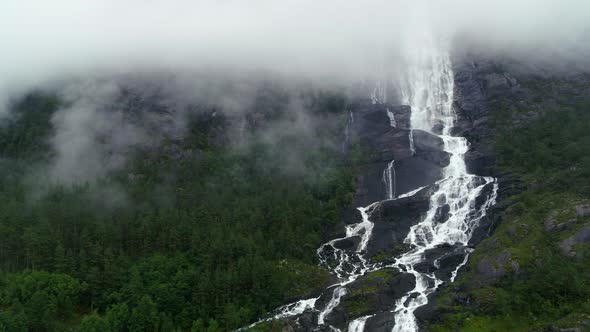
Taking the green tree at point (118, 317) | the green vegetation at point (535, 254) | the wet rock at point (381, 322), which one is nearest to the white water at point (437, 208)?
the wet rock at point (381, 322)

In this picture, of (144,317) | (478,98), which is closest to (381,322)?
(144,317)

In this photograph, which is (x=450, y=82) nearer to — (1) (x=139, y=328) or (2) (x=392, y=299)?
(2) (x=392, y=299)

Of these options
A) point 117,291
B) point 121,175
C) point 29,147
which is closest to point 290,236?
point 117,291

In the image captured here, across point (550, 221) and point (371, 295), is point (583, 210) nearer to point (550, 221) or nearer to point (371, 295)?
point (550, 221)

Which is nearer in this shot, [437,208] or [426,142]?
[437,208]

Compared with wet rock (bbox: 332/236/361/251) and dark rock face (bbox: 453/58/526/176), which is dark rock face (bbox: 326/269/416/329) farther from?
dark rock face (bbox: 453/58/526/176)

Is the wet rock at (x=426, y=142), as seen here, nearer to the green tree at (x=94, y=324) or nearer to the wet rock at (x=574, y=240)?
the wet rock at (x=574, y=240)
